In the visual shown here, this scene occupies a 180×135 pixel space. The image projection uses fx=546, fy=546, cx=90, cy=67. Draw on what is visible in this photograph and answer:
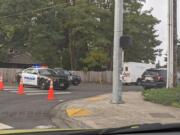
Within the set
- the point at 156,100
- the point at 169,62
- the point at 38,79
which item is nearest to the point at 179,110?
the point at 156,100

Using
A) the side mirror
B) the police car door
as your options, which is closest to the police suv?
the police car door

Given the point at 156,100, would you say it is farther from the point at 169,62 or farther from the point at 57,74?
the point at 57,74

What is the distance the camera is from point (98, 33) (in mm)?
57625

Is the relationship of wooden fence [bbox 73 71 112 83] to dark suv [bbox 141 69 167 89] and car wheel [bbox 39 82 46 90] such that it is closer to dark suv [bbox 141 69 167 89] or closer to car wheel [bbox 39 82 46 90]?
dark suv [bbox 141 69 167 89]

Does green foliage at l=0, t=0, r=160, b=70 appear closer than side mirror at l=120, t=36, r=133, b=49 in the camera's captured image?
No

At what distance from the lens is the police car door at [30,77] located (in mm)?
34469

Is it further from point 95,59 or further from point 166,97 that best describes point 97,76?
point 166,97

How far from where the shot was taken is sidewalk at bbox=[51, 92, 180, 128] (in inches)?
574

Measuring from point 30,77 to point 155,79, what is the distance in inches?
318

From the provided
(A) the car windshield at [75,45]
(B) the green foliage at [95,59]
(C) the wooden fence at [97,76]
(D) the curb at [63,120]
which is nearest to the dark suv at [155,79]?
(A) the car windshield at [75,45]

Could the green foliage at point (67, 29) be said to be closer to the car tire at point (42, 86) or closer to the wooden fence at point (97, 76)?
the wooden fence at point (97, 76)

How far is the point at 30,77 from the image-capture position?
114 ft

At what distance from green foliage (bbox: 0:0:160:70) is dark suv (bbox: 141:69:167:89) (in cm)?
1915

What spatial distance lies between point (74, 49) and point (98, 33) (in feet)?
13.7
